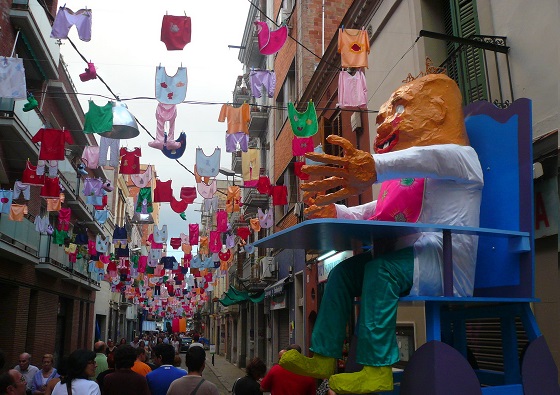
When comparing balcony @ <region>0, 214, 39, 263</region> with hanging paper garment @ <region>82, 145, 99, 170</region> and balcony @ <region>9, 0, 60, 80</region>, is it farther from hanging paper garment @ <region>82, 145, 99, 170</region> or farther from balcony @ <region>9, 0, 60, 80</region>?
balcony @ <region>9, 0, 60, 80</region>

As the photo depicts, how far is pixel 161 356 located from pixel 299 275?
448 inches

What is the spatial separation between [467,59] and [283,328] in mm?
15923

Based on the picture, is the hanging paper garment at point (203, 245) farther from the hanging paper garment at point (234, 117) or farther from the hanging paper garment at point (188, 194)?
the hanging paper garment at point (234, 117)

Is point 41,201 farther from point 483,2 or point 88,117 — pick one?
point 483,2

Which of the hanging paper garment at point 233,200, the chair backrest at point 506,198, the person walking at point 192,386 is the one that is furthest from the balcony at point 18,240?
the chair backrest at point 506,198

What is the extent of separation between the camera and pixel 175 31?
388 inches

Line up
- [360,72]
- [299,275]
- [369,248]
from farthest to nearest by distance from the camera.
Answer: [299,275]
[360,72]
[369,248]

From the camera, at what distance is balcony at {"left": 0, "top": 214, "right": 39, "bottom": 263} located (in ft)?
52.2

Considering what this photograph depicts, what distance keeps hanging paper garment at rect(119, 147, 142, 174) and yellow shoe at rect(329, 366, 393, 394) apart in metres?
12.2

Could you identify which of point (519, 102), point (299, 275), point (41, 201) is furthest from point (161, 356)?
point (41, 201)

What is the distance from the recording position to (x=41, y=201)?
66.8 feet

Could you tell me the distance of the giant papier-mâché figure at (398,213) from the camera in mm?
3307

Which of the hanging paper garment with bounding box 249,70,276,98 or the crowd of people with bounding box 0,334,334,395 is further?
the hanging paper garment with bounding box 249,70,276,98

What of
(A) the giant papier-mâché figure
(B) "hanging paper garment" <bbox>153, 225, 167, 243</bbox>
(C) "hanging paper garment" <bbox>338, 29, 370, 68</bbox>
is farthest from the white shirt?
(B) "hanging paper garment" <bbox>153, 225, 167, 243</bbox>
